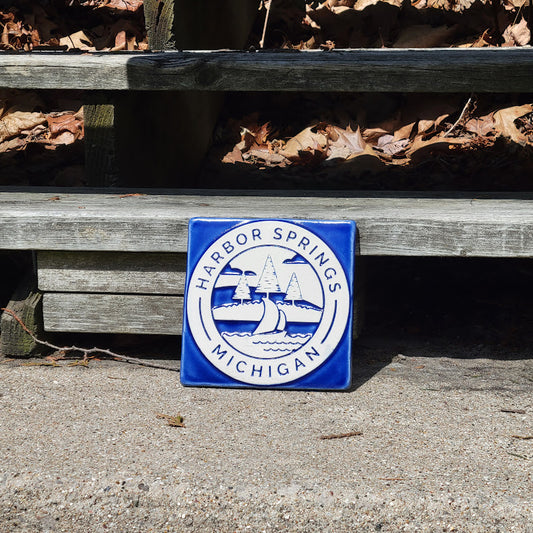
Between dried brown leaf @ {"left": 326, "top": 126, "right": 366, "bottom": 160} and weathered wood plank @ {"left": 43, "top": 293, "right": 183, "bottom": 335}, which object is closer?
weathered wood plank @ {"left": 43, "top": 293, "right": 183, "bottom": 335}

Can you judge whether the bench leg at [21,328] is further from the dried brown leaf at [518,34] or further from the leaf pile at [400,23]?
the dried brown leaf at [518,34]

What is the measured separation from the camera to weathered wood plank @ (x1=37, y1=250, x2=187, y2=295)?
1902mm

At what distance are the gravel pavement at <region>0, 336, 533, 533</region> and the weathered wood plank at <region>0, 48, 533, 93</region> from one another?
803mm

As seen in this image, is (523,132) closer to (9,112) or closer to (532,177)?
(532,177)

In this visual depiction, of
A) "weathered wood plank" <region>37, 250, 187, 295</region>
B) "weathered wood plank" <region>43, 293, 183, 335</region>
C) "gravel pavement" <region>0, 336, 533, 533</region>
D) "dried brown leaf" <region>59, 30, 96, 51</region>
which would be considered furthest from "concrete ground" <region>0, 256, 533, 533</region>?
"dried brown leaf" <region>59, 30, 96, 51</region>

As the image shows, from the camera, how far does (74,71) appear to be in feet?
6.83

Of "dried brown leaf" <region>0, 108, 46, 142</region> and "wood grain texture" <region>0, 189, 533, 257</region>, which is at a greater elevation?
"dried brown leaf" <region>0, 108, 46, 142</region>

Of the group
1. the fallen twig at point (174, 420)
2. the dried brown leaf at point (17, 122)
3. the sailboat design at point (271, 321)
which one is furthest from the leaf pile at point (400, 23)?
the fallen twig at point (174, 420)

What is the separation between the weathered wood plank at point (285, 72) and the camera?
2.00 metres

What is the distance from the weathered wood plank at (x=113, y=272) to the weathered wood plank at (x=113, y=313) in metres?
0.02

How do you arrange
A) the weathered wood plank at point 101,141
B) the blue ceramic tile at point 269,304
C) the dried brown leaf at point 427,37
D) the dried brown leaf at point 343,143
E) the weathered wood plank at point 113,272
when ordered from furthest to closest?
the dried brown leaf at point 427,37
the dried brown leaf at point 343,143
the weathered wood plank at point 101,141
the weathered wood plank at point 113,272
the blue ceramic tile at point 269,304

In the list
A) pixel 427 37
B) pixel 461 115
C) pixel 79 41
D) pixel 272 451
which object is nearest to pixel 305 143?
pixel 461 115

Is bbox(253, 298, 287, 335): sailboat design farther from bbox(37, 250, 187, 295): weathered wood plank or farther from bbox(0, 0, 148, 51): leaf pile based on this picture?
bbox(0, 0, 148, 51): leaf pile

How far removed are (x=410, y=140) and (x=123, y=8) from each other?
1599mm
